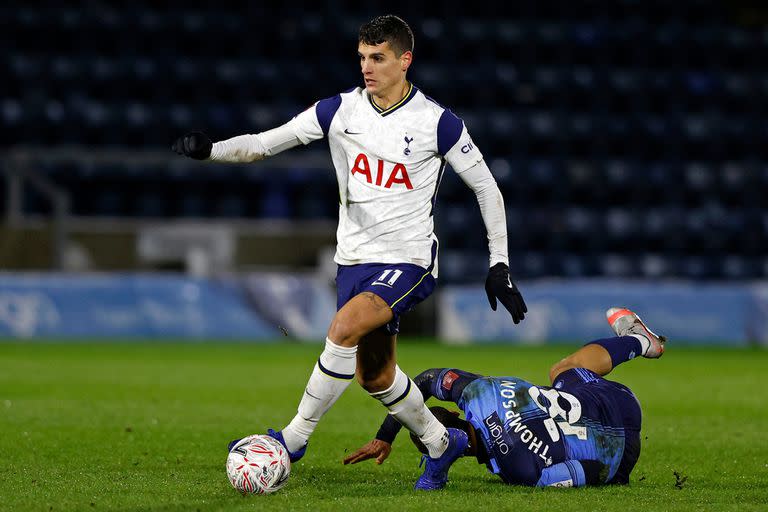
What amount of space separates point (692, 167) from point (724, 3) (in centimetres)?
435

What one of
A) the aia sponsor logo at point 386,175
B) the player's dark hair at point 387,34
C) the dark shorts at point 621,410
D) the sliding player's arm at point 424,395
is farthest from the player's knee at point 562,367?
the player's dark hair at point 387,34

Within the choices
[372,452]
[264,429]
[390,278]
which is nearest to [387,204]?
[390,278]

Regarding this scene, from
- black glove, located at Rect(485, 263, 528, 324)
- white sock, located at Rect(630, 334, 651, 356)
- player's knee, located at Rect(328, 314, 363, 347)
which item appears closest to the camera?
player's knee, located at Rect(328, 314, 363, 347)

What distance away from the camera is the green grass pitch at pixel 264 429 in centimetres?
517

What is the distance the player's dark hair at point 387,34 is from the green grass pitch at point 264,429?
2.13m

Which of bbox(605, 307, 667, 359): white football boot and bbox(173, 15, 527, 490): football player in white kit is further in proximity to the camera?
bbox(605, 307, 667, 359): white football boot

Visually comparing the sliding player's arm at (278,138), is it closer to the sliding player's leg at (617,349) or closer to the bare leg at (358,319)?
the bare leg at (358,319)

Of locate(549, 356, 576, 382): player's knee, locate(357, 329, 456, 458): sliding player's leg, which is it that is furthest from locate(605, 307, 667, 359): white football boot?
locate(357, 329, 456, 458): sliding player's leg

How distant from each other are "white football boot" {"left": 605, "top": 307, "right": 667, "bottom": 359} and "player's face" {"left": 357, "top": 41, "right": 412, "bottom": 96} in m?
1.94

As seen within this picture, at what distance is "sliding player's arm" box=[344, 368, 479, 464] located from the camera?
569 cm

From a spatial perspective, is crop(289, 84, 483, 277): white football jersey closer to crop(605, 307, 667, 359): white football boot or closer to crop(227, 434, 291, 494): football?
crop(227, 434, 291, 494): football

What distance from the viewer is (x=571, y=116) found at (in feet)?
78.1

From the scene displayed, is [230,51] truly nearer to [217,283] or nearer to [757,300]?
[217,283]

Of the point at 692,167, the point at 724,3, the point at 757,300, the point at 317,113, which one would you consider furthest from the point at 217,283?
the point at 724,3
